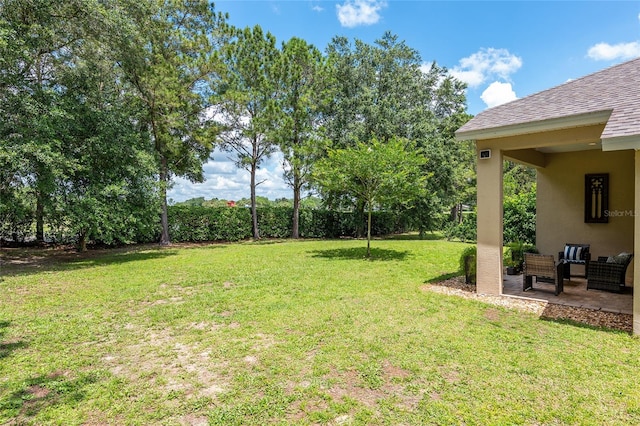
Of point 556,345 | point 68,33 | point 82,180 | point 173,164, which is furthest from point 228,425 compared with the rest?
point 173,164

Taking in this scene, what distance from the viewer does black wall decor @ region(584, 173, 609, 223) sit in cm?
915

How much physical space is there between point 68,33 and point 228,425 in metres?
14.6

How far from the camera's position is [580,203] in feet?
31.4

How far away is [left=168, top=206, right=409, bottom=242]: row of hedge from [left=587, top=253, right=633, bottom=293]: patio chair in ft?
49.4

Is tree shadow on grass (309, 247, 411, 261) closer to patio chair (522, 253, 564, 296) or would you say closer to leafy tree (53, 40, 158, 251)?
patio chair (522, 253, 564, 296)

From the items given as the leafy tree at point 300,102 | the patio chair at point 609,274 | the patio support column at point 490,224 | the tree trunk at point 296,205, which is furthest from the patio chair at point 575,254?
the tree trunk at point 296,205

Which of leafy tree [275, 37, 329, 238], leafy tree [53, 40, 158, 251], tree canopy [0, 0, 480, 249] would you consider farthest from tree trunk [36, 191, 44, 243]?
leafy tree [275, 37, 329, 238]

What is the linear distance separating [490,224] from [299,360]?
525cm

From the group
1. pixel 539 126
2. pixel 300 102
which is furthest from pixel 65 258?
pixel 539 126

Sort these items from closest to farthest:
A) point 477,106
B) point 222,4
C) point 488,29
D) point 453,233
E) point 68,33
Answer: point 68,33, point 488,29, point 222,4, point 453,233, point 477,106

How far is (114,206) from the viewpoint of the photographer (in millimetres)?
11828

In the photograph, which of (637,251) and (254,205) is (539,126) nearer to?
(637,251)

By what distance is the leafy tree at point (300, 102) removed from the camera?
20.0 meters

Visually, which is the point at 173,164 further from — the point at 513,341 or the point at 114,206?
the point at 513,341
